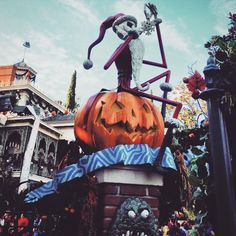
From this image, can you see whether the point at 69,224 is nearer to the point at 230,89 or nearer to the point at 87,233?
the point at 87,233

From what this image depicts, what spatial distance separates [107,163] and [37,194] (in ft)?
2.79

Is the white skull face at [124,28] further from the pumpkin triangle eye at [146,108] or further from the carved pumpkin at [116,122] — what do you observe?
the pumpkin triangle eye at [146,108]

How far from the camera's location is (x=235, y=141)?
1.66 meters

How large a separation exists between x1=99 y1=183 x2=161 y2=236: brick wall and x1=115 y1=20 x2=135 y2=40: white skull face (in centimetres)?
163

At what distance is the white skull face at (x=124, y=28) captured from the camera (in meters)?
3.34

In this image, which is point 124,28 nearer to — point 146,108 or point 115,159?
point 146,108

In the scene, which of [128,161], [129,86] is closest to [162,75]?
[129,86]

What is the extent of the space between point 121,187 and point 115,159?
0.27 m

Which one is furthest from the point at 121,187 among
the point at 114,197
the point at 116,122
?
the point at 116,122

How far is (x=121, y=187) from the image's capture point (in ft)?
9.09

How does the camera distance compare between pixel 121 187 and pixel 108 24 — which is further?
pixel 108 24

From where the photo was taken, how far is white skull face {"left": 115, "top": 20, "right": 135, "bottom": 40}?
334 centimetres

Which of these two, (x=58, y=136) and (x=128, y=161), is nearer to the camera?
(x=128, y=161)

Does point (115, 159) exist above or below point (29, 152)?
below
